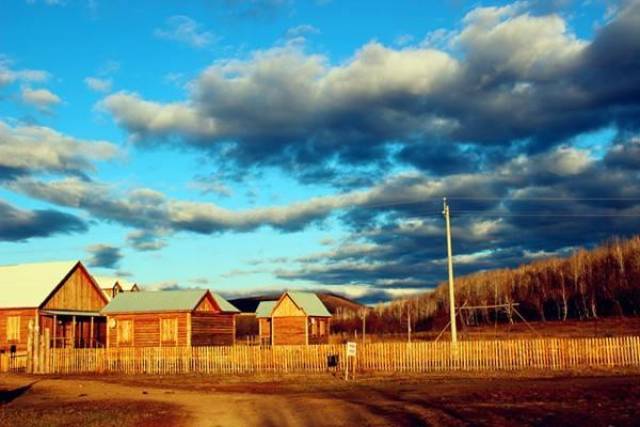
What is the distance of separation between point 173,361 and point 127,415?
20258 mm

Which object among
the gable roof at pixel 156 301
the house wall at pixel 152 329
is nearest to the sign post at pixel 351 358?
the house wall at pixel 152 329

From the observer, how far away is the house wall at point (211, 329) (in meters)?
51.8

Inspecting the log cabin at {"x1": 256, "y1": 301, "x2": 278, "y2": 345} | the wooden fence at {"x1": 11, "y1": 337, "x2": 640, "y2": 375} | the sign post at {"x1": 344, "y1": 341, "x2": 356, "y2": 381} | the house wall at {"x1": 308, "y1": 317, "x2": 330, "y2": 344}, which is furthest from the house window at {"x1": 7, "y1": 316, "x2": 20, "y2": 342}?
the log cabin at {"x1": 256, "y1": 301, "x2": 278, "y2": 345}

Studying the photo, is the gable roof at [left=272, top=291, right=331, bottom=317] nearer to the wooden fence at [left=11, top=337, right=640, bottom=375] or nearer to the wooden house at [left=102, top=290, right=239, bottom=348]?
the wooden house at [left=102, top=290, right=239, bottom=348]

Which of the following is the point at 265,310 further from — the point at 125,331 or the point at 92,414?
the point at 92,414

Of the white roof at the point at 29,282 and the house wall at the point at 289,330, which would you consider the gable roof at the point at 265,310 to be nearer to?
the house wall at the point at 289,330

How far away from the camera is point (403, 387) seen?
2939 centimetres

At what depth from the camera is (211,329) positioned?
54000mm

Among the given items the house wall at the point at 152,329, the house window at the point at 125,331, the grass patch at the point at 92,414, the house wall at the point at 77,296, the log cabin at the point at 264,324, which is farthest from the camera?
the log cabin at the point at 264,324

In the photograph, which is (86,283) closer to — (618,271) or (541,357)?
(541,357)

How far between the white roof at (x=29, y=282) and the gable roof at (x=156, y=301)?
4.80 m

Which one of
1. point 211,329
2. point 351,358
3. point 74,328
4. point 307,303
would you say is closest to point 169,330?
point 211,329

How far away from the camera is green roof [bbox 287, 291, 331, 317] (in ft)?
225

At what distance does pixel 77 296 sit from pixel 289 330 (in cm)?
2019
